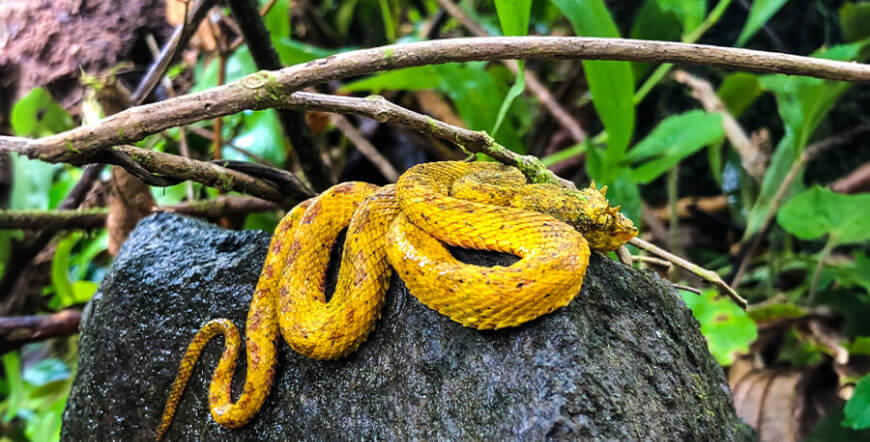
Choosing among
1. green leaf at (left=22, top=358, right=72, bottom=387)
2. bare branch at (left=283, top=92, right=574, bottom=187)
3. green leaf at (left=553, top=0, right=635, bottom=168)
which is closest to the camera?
bare branch at (left=283, top=92, right=574, bottom=187)

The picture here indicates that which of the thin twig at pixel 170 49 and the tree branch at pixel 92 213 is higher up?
the thin twig at pixel 170 49

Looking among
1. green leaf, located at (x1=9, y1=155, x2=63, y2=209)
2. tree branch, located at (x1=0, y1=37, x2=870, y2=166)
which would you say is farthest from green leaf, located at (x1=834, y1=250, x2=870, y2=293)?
green leaf, located at (x1=9, y1=155, x2=63, y2=209)

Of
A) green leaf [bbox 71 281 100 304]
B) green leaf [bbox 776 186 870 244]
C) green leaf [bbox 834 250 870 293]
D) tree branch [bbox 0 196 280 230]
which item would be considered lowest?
green leaf [bbox 71 281 100 304]

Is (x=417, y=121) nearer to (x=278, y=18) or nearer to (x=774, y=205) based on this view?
(x=278, y=18)

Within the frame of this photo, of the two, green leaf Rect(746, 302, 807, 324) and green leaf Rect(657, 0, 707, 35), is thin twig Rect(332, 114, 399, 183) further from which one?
green leaf Rect(746, 302, 807, 324)

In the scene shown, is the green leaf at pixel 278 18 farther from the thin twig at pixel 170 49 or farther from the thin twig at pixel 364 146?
the thin twig at pixel 170 49

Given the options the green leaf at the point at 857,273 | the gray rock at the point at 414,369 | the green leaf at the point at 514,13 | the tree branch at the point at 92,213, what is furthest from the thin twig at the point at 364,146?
the green leaf at the point at 857,273
